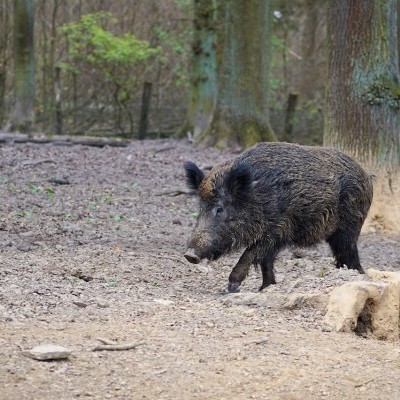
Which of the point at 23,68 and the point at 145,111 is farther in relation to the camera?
the point at 145,111

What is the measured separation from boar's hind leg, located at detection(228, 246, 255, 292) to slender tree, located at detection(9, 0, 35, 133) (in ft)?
41.0

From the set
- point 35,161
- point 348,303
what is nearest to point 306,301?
point 348,303

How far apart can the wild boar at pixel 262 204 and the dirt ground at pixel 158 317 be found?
1.32 ft

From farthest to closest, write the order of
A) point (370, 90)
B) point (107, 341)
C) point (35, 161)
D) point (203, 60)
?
point (203, 60)
point (35, 161)
point (370, 90)
point (107, 341)

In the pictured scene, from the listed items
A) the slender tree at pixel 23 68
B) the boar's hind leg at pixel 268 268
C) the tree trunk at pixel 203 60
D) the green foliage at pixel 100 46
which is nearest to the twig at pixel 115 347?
the boar's hind leg at pixel 268 268

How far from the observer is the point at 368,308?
22.4 ft

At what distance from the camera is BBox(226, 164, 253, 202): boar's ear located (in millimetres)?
7797

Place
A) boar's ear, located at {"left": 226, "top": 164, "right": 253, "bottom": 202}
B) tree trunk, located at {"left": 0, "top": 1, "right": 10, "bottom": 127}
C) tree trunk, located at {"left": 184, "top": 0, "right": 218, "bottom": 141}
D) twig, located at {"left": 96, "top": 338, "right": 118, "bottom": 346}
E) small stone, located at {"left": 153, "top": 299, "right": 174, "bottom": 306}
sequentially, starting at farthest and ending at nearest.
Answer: tree trunk, located at {"left": 0, "top": 1, "right": 10, "bottom": 127}
tree trunk, located at {"left": 184, "top": 0, "right": 218, "bottom": 141}
boar's ear, located at {"left": 226, "top": 164, "right": 253, "bottom": 202}
small stone, located at {"left": 153, "top": 299, "right": 174, "bottom": 306}
twig, located at {"left": 96, "top": 338, "right": 118, "bottom": 346}

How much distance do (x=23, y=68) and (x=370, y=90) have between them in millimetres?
10765

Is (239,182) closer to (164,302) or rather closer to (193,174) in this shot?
(193,174)

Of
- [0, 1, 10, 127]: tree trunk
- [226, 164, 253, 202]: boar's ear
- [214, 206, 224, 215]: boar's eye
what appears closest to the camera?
[226, 164, 253, 202]: boar's ear

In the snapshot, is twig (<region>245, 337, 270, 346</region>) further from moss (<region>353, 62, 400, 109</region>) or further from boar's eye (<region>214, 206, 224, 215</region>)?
moss (<region>353, 62, 400, 109</region>)

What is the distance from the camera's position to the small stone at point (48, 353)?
205 inches

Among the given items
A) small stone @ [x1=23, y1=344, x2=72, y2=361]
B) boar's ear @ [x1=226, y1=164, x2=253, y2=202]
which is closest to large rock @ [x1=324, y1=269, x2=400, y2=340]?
boar's ear @ [x1=226, y1=164, x2=253, y2=202]
